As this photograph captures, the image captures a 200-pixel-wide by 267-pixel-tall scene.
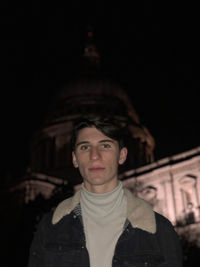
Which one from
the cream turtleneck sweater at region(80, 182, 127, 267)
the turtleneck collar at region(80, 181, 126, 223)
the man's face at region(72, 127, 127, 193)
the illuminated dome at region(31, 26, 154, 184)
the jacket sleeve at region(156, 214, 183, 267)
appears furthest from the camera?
the illuminated dome at region(31, 26, 154, 184)

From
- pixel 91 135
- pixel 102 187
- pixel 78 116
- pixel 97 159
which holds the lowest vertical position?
pixel 102 187

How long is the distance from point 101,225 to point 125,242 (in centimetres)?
32

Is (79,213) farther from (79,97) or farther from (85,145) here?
(79,97)

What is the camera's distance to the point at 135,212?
3732mm

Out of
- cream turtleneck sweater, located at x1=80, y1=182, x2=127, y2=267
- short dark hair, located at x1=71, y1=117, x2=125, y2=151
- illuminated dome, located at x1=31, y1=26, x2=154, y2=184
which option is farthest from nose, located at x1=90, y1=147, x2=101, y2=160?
illuminated dome, located at x1=31, y1=26, x2=154, y2=184

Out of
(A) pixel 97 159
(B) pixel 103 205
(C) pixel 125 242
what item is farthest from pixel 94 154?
(C) pixel 125 242

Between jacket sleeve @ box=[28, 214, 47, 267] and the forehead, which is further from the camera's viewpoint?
the forehead

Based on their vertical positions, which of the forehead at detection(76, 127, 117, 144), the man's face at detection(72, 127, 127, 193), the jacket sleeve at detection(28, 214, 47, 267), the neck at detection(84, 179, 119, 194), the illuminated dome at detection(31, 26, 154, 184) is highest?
the illuminated dome at detection(31, 26, 154, 184)

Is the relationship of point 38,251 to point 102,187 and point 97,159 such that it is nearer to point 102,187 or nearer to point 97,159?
point 102,187

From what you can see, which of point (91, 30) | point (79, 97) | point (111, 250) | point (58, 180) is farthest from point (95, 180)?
point (91, 30)

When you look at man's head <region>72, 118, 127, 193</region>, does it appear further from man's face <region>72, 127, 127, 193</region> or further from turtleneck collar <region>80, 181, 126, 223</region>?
turtleneck collar <region>80, 181, 126, 223</region>

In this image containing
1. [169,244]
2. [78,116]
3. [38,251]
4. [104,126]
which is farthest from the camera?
[78,116]

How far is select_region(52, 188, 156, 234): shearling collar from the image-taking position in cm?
360

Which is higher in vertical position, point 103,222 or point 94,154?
point 94,154
